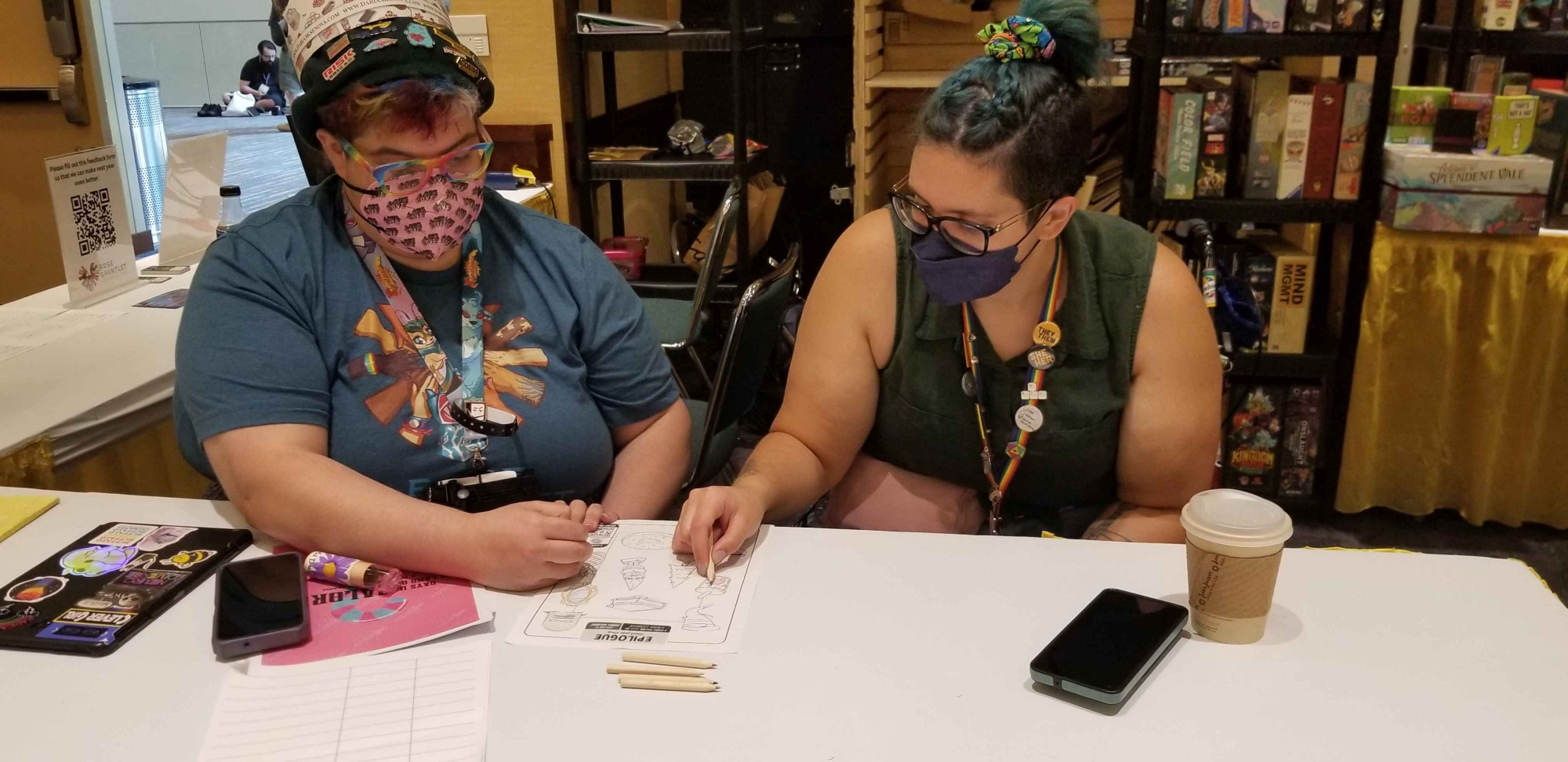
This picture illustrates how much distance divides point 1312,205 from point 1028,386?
62.3 inches

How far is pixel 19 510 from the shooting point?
1.44 m

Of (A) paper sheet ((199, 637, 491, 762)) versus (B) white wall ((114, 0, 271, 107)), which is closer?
(A) paper sheet ((199, 637, 491, 762))

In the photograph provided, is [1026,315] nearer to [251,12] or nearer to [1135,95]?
[1135,95]

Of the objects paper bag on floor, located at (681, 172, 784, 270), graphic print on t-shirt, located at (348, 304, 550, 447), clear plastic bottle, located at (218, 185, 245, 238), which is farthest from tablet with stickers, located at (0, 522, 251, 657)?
paper bag on floor, located at (681, 172, 784, 270)

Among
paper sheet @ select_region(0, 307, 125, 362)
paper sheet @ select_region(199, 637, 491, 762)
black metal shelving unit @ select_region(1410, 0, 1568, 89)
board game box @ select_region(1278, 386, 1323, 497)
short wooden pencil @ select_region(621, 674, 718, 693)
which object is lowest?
board game box @ select_region(1278, 386, 1323, 497)

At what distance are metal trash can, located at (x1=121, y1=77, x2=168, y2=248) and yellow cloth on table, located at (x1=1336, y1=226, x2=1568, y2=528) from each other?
5.38m

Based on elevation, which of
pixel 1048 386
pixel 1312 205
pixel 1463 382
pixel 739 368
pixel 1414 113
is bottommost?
pixel 1463 382

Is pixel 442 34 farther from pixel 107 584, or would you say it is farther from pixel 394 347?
pixel 107 584

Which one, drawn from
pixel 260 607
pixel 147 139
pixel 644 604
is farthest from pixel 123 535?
pixel 147 139

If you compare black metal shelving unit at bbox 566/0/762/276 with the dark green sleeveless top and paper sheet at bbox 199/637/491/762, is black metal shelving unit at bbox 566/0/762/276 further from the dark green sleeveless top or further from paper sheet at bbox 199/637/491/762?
paper sheet at bbox 199/637/491/762

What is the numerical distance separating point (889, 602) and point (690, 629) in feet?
0.71

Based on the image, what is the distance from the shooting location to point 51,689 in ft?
3.55

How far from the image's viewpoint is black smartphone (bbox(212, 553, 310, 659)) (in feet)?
3.69

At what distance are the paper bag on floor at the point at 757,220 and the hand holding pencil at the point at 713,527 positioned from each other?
7.65 feet
